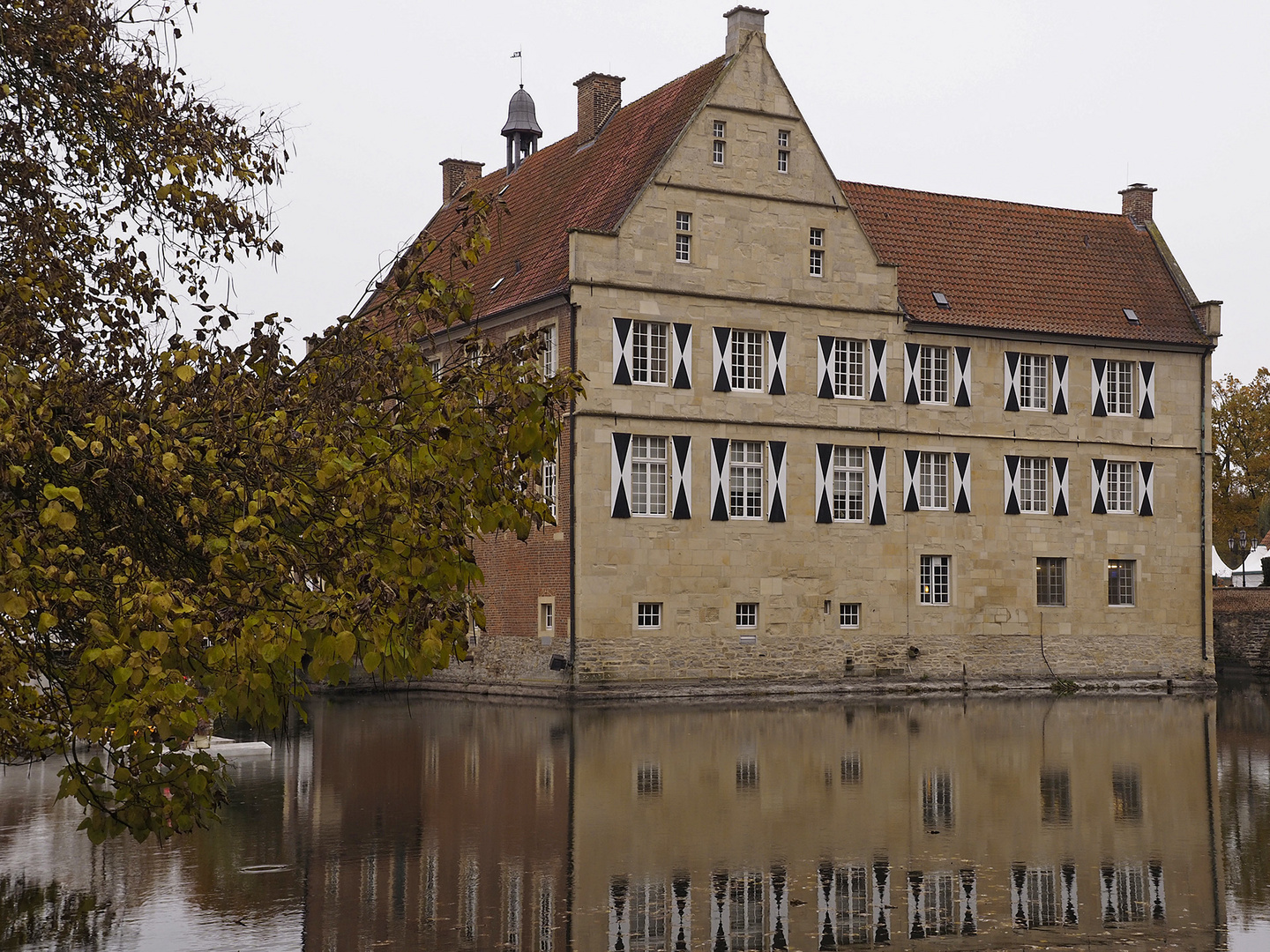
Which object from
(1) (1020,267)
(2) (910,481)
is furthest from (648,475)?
(1) (1020,267)

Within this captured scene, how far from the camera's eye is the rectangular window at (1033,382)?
38031 millimetres

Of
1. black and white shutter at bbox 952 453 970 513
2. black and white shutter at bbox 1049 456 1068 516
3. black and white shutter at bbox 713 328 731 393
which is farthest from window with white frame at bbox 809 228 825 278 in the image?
black and white shutter at bbox 1049 456 1068 516

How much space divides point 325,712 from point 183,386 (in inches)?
963

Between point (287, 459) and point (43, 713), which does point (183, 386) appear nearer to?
point (287, 459)

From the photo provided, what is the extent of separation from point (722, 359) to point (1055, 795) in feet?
58.4

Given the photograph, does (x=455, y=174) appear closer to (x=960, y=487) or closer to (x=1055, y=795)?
(x=960, y=487)

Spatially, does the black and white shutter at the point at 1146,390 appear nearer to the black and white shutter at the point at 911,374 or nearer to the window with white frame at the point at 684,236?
the black and white shutter at the point at 911,374

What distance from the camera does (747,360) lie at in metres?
34.5

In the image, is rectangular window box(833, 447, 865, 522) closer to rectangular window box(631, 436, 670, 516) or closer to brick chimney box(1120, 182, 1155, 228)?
rectangular window box(631, 436, 670, 516)

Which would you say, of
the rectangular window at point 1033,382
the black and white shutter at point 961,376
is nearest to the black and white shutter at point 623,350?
the black and white shutter at point 961,376

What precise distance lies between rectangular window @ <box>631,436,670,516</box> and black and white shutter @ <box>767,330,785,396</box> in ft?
9.57

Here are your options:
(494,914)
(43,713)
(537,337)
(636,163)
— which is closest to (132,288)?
(43,713)

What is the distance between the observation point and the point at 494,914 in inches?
414

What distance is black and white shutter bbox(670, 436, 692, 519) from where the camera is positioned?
3322 centimetres
